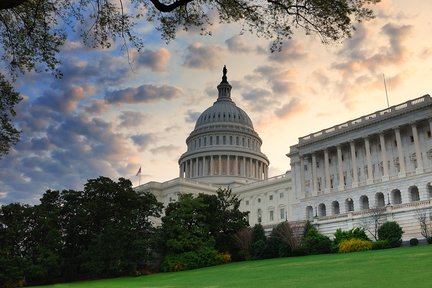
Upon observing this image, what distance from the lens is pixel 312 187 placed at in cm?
9219

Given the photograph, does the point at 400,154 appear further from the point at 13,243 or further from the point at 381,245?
the point at 13,243

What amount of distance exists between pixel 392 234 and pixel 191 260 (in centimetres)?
2410

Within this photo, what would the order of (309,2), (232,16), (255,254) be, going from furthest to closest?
(255,254) < (232,16) < (309,2)

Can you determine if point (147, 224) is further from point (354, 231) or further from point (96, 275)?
point (354, 231)

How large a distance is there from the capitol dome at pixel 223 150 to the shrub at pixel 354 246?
85003 mm

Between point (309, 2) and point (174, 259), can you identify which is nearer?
point (309, 2)

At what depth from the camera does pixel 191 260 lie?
5831 centimetres

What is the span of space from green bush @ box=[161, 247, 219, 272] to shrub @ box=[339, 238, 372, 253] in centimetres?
1685

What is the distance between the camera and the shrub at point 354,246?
4869 cm

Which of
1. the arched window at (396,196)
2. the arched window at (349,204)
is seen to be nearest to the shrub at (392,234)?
the arched window at (396,196)

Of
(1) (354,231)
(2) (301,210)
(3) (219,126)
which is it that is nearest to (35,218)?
(1) (354,231)

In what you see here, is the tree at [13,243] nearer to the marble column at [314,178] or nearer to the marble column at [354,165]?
the marble column at [314,178]

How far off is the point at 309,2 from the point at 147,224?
54.3 metres

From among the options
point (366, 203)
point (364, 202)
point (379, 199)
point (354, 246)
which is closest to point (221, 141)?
point (364, 202)
